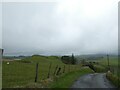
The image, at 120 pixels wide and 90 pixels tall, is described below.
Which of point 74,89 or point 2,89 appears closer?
point 2,89

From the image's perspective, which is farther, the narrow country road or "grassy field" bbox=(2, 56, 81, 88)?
the narrow country road

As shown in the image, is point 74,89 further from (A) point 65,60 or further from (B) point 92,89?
(A) point 65,60

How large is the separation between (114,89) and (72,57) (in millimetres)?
107761

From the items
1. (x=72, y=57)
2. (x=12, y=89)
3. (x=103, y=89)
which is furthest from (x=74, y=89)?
(x=72, y=57)

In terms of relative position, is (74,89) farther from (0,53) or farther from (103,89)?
(0,53)

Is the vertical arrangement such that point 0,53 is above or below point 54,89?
above

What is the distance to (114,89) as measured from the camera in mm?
24766

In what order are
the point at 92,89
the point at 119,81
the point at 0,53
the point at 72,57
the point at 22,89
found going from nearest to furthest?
the point at 22,89, the point at 0,53, the point at 92,89, the point at 119,81, the point at 72,57

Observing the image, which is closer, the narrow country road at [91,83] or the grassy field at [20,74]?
the grassy field at [20,74]

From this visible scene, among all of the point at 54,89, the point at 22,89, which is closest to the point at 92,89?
the point at 54,89

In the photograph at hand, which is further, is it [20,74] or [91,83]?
[20,74]

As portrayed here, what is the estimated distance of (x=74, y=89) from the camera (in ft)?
76.1

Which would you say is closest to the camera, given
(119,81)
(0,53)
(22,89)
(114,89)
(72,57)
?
(22,89)

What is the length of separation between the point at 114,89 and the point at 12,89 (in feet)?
33.8
